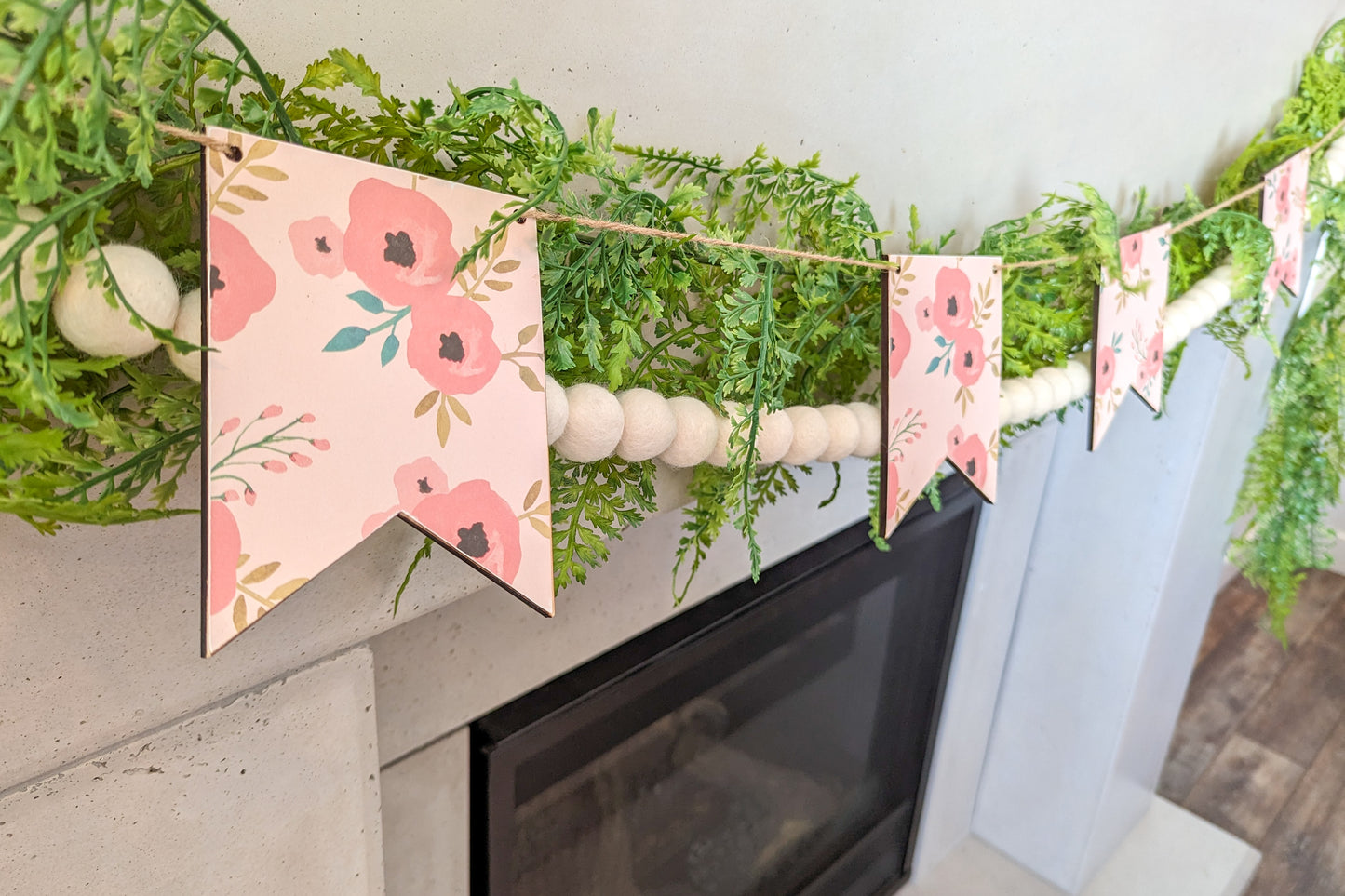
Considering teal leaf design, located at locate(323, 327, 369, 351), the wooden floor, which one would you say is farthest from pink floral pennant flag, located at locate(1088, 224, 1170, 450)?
the wooden floor

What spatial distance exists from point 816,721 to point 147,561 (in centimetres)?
91

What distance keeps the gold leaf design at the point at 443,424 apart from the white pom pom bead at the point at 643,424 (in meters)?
0.12

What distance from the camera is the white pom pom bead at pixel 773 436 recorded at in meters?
0.58

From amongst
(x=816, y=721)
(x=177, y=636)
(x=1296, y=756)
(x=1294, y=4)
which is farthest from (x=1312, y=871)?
(x=177, y=636)

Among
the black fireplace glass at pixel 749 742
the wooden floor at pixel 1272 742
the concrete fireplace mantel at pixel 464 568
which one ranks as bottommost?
the wooden floor at pixel 1272 742

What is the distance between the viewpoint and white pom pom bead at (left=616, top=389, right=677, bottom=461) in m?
0.49

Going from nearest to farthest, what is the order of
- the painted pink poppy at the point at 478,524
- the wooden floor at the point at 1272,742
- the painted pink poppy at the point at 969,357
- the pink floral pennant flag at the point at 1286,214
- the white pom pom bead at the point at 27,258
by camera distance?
the white pom pom bead at the point at 27,258 → the painted pink poppy at the point at 478,524 → the painted pink poppy at the point at 969,357 → the pink floral pennant flag at the point at 1286,214 → the wooden floor at the point at 1272,742

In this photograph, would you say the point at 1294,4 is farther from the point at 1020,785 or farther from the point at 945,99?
the point at 1020,785

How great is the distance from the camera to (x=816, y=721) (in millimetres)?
1161

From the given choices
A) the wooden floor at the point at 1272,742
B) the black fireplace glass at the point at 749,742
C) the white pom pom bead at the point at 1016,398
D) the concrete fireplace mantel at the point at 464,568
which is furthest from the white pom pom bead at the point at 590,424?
the wooden floor at the point at 1272,742

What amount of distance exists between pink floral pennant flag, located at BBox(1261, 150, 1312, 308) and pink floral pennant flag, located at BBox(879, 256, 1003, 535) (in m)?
0.63

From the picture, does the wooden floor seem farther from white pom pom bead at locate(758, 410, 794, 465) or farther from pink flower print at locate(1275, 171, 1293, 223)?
white pom pom bead at locate(758, 410, 794, 465)

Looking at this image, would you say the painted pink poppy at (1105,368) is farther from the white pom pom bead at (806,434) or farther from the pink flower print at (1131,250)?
the white pom pom bead at (806,434)

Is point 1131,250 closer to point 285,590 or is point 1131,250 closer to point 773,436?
point 773,436
